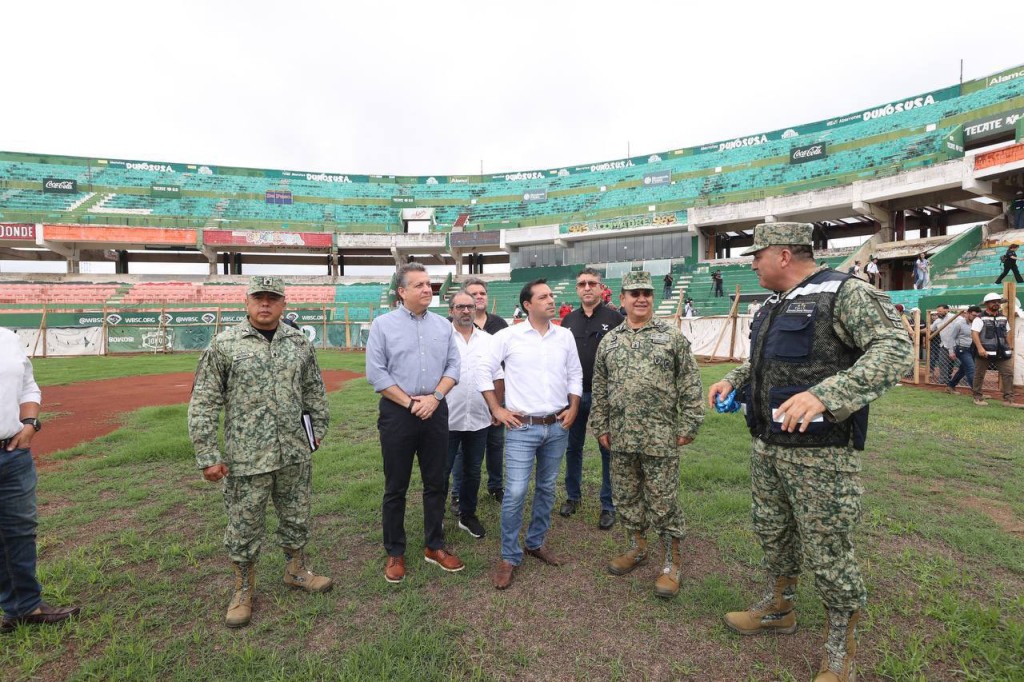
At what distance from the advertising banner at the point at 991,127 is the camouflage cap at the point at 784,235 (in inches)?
1204

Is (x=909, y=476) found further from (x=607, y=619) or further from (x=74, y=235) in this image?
(x=74, y=235)

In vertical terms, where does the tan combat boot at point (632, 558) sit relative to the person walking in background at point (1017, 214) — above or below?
below

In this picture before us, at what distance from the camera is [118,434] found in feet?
22.1

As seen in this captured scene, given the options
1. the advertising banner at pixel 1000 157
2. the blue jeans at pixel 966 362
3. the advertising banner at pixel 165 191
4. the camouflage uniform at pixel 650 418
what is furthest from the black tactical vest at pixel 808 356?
the advertising banner at pixel 165 191

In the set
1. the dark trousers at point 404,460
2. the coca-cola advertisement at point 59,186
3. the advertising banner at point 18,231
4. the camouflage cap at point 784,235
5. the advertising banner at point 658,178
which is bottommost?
the dark trousers at point 404,460

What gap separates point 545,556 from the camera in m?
3.50

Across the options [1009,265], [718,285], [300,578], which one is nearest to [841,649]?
[300,578]

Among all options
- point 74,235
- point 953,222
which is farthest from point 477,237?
point 953,222

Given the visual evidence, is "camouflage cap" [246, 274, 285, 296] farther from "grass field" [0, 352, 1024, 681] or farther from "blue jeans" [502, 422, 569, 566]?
"grass field" [0, 352, 1024, 681]

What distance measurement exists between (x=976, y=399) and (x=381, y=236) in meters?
38.4

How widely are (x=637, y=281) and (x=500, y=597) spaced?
7.91 feet

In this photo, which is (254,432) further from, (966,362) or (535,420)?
(966,362)

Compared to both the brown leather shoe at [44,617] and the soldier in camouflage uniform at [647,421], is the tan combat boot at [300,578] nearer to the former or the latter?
the brown leather shoe at [44,617]

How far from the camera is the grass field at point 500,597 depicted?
95.9 inches
